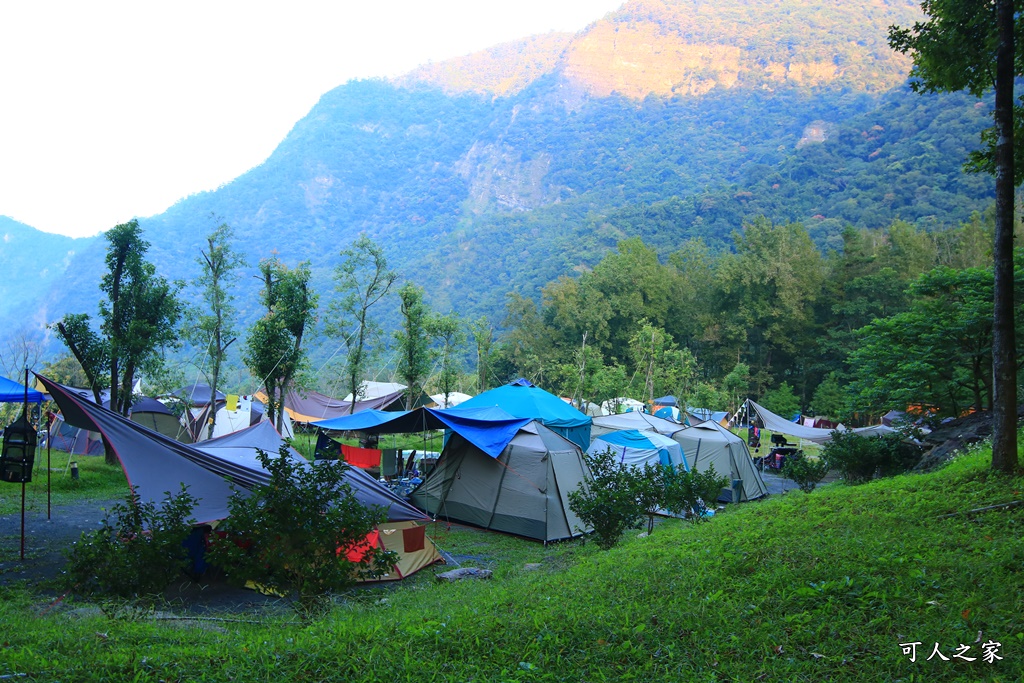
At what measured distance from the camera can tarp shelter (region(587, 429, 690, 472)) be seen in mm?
13461

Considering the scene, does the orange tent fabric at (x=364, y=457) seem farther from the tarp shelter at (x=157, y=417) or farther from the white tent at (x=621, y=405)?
the white tent at (x=621, y=405)

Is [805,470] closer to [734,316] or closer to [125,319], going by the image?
[125,319]

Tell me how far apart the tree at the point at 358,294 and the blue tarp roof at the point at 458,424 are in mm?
8736

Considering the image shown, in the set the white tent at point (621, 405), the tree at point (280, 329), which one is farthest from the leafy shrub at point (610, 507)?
the white tent at point (621, 405)

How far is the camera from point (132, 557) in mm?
4930

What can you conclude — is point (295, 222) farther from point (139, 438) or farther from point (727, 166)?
point (139, 438)

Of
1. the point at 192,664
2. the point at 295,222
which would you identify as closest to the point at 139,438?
the point at 192,664

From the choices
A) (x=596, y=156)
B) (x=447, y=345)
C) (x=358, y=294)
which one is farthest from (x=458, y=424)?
(x=596, y=156)

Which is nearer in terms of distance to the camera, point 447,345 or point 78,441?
point 78,441

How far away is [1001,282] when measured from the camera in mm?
6664

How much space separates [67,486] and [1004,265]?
601 inches

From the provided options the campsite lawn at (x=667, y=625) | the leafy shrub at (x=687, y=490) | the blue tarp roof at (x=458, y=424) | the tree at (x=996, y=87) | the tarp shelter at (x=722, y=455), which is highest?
the tree at (x=996, y=87)

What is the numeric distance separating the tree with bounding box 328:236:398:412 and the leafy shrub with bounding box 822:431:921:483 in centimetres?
1332

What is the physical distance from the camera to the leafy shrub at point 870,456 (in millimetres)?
13445
